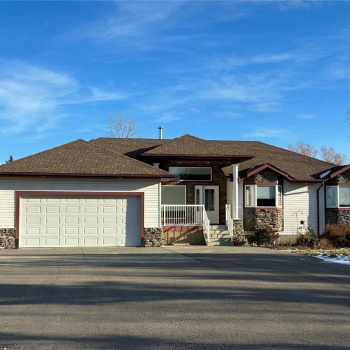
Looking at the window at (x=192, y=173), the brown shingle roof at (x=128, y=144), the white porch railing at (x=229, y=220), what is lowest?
the white porch railing at (x=229, y=220)

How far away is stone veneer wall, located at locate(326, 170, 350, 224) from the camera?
26.1 m

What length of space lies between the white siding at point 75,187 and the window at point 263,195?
605 centimetres

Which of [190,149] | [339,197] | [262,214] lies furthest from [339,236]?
[190,149]

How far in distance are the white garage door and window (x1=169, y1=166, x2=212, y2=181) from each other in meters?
4.46

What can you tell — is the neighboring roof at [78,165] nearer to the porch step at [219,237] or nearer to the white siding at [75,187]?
the white siding at [75,187]

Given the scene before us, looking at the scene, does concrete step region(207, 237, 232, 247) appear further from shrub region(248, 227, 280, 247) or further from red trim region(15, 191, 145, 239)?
red trim region(15, 191, 145, 239)

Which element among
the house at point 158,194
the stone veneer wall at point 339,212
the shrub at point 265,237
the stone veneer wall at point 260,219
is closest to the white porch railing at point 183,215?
the house at point 158,194

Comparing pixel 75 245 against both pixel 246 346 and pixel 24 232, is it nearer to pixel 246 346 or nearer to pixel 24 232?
pixel 24 232

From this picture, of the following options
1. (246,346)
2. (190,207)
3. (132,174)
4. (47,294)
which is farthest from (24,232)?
(246,346)

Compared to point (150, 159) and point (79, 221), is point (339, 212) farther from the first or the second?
point (79, 221)

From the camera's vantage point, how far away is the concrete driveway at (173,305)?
672cm

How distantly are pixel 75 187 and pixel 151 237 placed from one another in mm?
4061

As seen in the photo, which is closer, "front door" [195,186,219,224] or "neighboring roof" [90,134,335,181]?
"neighboring roof" [90,134,335,181]

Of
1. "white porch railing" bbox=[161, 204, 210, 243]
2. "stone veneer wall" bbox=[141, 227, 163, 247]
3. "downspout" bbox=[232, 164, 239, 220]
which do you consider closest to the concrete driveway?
"stone veneer wall" bbox=[141, 227, 163, 247]
